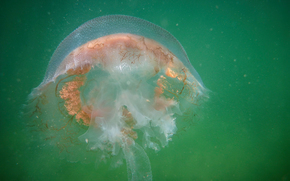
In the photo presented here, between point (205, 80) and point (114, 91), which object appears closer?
point (114, 91)

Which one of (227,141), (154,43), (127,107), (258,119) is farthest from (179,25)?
(258,119)

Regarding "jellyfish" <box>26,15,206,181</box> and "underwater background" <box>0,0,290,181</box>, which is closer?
"jellyfish" <box>26,15,206,181</box>

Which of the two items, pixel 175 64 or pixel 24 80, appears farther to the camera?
pixel 24 80

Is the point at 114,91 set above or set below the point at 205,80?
below

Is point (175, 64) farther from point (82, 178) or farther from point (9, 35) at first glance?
point (82, 178)
